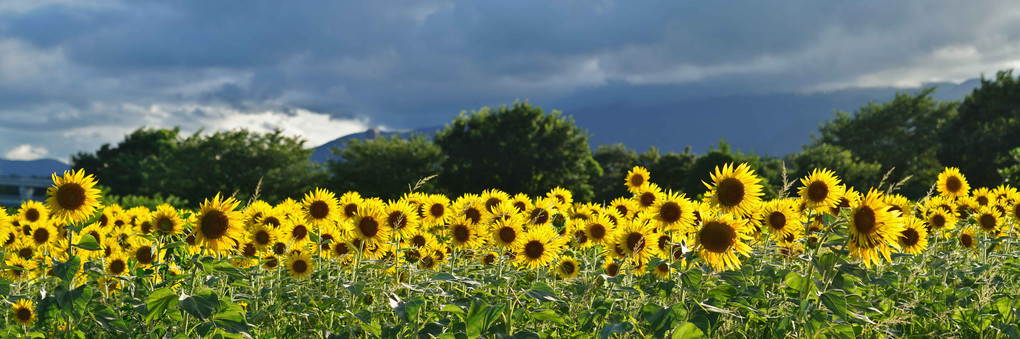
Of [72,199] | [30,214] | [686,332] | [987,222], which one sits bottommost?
[987,222]

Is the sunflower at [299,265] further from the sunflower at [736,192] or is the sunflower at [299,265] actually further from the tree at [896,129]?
the tree at [896,129]

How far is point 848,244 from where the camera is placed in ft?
10.2

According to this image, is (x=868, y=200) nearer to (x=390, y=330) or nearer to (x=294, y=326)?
(x=390, y=330)

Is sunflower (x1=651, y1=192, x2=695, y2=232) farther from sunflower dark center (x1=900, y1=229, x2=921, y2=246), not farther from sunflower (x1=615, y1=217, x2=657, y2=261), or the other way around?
sunflower dark center (x1=900, y1=229, x2=921, y2=246)

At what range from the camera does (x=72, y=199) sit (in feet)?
13.4

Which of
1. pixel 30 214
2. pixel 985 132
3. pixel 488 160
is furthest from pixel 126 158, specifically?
pixel 985 132

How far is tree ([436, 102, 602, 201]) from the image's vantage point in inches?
1575

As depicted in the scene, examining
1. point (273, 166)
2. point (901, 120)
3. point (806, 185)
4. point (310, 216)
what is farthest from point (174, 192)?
point (901, 120)

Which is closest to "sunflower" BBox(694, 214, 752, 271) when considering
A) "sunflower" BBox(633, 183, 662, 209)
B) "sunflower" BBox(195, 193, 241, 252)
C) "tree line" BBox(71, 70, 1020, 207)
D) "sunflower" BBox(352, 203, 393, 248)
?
"sunflower" BBox(352, 203, 393, 248)

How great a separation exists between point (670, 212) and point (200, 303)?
307 centimetres

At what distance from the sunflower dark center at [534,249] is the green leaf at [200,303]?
7.64 feet

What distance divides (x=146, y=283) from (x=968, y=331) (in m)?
6.13

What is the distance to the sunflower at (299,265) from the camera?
17.3 ft

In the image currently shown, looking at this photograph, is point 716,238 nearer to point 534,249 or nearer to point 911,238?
point 534,249
